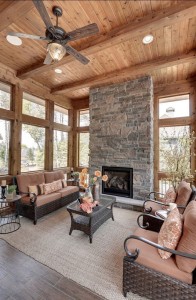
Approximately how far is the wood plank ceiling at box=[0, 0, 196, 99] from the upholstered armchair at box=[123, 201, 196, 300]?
2800 millimetres

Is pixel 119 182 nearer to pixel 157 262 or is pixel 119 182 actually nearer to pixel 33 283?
pixel 157 262

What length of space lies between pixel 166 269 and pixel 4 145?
→ 13.8 ft

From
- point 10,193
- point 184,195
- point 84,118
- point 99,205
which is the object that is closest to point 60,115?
point 84,118

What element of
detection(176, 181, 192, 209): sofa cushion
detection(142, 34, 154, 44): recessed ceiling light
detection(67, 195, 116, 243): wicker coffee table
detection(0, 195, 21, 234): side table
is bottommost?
detection(0, 195, 21, 234): side table

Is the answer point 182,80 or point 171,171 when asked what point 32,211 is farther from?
point 182,80

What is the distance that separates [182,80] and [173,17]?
8.86ft

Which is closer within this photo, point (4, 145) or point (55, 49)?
point (55, 49)

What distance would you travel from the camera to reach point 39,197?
3475 mm

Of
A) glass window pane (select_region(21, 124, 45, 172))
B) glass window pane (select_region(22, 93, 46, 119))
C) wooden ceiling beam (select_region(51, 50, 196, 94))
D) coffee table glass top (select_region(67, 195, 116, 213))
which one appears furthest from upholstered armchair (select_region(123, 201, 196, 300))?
glass window pane (select_region(22, 93, 46, 119))

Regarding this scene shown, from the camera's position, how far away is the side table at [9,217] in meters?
2.96

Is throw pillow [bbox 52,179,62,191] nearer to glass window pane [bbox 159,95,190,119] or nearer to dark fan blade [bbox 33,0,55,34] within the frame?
dark fan blade [bbox 33,0,55,34]

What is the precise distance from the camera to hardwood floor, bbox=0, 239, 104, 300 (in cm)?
165

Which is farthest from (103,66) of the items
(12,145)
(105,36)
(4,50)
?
(12,145)

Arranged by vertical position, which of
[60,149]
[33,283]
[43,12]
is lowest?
[33,283]
